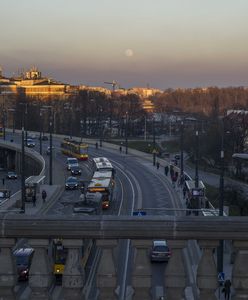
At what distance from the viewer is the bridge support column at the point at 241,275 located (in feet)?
16.9

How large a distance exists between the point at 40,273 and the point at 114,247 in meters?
0.72

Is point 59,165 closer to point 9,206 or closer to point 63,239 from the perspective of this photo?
point 9,206

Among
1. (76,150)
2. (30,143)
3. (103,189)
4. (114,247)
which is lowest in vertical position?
(30,143)

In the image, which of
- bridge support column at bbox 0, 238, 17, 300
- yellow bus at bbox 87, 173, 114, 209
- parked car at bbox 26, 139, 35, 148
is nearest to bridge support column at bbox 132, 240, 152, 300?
bridge support column at bbox 0, 238, 17, 300

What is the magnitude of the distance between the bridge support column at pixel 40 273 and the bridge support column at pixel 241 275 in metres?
1.70

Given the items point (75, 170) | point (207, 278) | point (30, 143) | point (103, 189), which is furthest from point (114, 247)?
point (30, 143)

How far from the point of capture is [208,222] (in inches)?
208

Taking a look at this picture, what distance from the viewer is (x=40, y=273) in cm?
523

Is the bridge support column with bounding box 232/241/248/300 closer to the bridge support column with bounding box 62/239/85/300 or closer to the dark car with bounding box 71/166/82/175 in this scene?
the bridge support column with bounding box 62/239/85/300

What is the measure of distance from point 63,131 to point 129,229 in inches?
3740

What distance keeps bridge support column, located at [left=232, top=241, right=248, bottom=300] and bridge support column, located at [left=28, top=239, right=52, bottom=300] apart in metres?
1.70

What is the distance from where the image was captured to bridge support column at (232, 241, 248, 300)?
515 cm

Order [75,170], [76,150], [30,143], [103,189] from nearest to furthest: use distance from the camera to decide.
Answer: [103,189] → [75,170] → [76,150] → [30,143]

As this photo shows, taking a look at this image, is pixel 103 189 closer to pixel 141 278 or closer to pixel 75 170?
pixel 75 170
